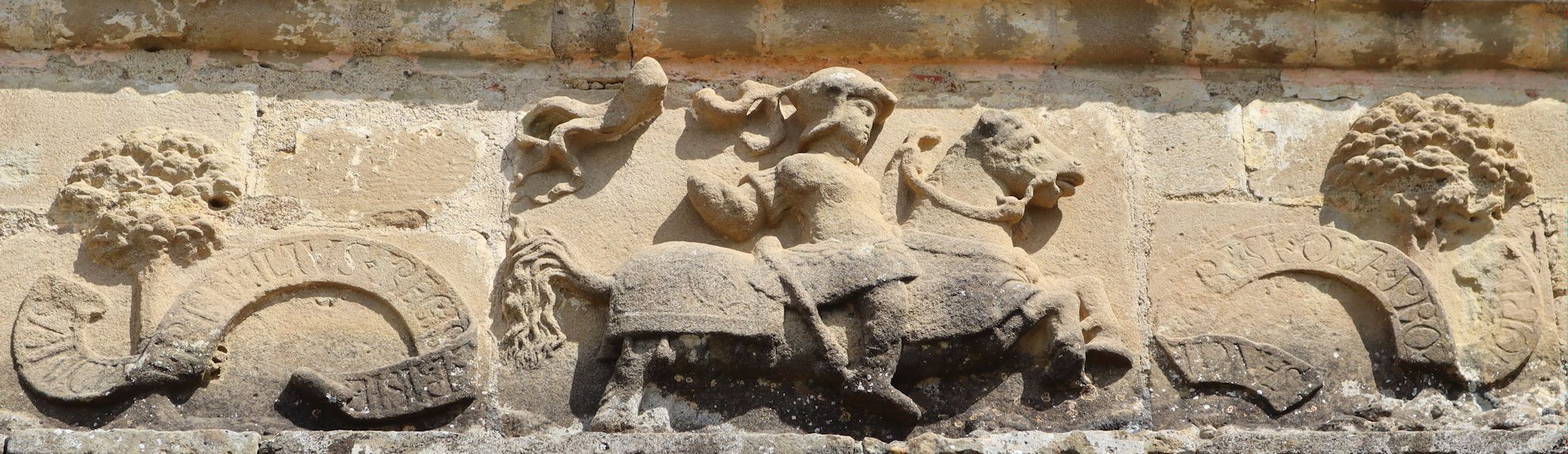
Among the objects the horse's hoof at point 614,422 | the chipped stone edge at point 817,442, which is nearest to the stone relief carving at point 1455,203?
the chipped stone edge at point 817,442

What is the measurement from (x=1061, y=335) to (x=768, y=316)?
0.80 metres

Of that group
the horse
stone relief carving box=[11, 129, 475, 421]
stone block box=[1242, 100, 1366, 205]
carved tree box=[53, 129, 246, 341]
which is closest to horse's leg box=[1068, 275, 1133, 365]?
the horse

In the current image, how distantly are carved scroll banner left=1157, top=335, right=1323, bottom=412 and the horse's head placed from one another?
56cm

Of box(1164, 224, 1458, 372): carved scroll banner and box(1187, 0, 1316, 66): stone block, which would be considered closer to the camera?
box(1164, 224, 1458, 372): carved scroll banner

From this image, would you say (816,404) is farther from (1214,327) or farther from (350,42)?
(350,42)

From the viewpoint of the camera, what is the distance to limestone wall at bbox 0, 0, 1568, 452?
4.66m

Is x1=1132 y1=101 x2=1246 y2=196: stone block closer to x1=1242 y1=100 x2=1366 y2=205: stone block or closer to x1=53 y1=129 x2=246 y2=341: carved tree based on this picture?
x1=1242 y1=100 x2=1366 y2=205: stone block

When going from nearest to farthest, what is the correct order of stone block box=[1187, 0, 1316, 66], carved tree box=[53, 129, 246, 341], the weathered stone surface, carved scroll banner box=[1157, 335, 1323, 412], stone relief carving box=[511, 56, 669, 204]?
the weathered stone surface, carved scroll banner box=[1157, 335, 1323, 412], carved tree box=[53, 129, 246, 341], stone relief carving box=[511, 56, 669, 204], stone block box=[1187, 0, 1316, 66]

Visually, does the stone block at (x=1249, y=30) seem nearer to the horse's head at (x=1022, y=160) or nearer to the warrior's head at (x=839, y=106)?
the horse's head at (x=1022, y=160)

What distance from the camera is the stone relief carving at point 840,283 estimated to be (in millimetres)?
4613

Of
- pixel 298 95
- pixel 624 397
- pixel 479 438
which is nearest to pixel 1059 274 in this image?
pixel 624 397

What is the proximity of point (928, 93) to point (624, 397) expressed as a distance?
150 centimetres

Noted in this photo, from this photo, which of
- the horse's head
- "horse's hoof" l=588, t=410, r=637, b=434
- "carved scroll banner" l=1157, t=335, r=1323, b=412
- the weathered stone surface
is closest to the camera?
the weathered stone surface

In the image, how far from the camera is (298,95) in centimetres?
530
